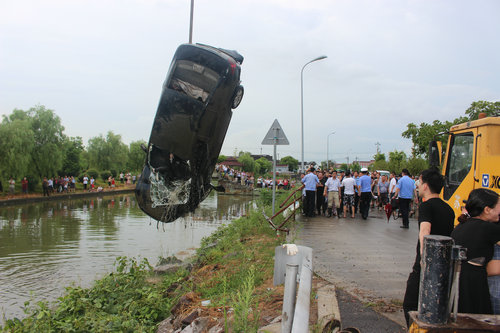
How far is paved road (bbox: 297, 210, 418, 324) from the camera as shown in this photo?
5668 mm

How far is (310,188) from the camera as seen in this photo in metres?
13.6

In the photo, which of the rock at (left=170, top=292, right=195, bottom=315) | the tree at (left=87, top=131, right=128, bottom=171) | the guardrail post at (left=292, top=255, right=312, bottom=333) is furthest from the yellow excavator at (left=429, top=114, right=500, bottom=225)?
the tree at (left=87, top=131, right=128, bottom=171)

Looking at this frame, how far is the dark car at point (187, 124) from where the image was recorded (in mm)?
6996

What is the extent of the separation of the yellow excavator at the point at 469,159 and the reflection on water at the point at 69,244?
5.36 m

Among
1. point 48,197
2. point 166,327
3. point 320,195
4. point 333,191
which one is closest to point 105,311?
point 166,327

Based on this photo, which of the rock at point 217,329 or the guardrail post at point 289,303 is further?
the rock at point 217,329

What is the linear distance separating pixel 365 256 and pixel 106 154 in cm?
5480

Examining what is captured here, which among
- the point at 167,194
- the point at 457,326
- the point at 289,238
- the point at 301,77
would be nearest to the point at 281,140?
the point at 289,238

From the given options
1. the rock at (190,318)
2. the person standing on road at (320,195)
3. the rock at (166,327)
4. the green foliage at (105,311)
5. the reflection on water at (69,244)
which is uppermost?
the person standing on road at (320,195)

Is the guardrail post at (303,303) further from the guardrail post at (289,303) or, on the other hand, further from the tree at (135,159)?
the tree at (135,159)

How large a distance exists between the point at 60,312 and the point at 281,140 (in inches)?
256

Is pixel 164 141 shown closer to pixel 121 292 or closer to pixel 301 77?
pixel 121 292

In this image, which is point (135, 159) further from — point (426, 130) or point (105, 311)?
point (105, 311)

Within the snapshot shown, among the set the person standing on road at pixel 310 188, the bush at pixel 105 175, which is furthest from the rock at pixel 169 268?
the bush at pixel 105 175
